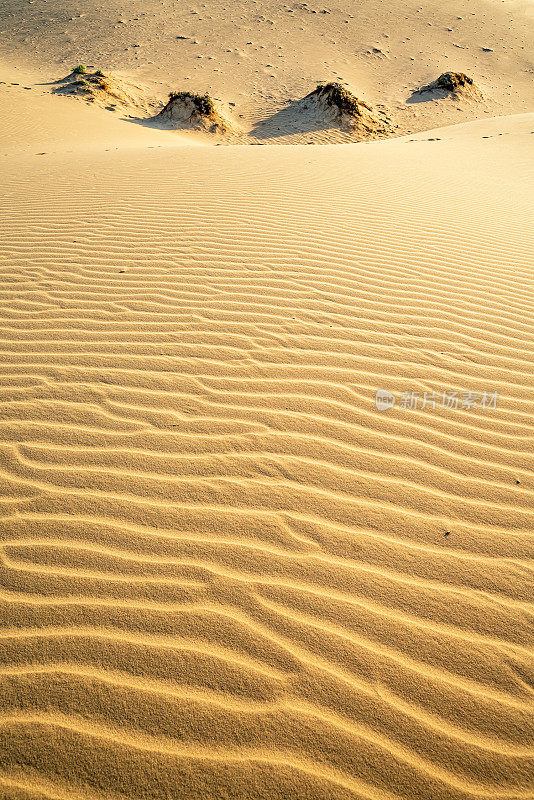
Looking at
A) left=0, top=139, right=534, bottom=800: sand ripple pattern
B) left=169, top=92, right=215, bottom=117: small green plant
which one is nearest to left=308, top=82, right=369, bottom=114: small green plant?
left=169, top=92, right=215, bottom=117: small green plant

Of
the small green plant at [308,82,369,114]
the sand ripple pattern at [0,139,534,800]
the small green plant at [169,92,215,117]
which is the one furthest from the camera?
the small green plant at [308,82,369,114]

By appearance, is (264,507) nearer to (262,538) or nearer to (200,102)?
(262,538)

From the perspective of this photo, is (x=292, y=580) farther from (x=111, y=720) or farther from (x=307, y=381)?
(x=307, y=381)

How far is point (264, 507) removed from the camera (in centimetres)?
207

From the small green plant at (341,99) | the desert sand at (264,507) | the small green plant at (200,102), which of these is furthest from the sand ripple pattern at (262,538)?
the small green plant at (341,99)

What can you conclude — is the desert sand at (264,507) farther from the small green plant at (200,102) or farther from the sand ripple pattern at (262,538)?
the small green plant at (200,102)

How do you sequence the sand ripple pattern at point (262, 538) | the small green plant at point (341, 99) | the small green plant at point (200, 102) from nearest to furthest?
1. the sand ripple pattern at point (262, 538)
2. the small green plant at point (200, 102)
3. the small green plant at point (341, 99)

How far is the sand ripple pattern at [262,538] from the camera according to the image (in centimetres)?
140

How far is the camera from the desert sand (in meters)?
1.41

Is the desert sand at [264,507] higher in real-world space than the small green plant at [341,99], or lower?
lower

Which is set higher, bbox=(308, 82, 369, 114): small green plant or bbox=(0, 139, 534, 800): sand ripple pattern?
bbox=(308, 82, 369, 114): small green plant

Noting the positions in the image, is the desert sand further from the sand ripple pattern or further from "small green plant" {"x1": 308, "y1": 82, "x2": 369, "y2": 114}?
"small green plant" {"x1": 308, "y1": 82, "x2": 369, "y2": 114}

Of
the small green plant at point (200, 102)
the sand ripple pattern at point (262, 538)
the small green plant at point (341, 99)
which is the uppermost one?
the small green plant at point (341, 99)

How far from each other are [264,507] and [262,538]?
0.16m
